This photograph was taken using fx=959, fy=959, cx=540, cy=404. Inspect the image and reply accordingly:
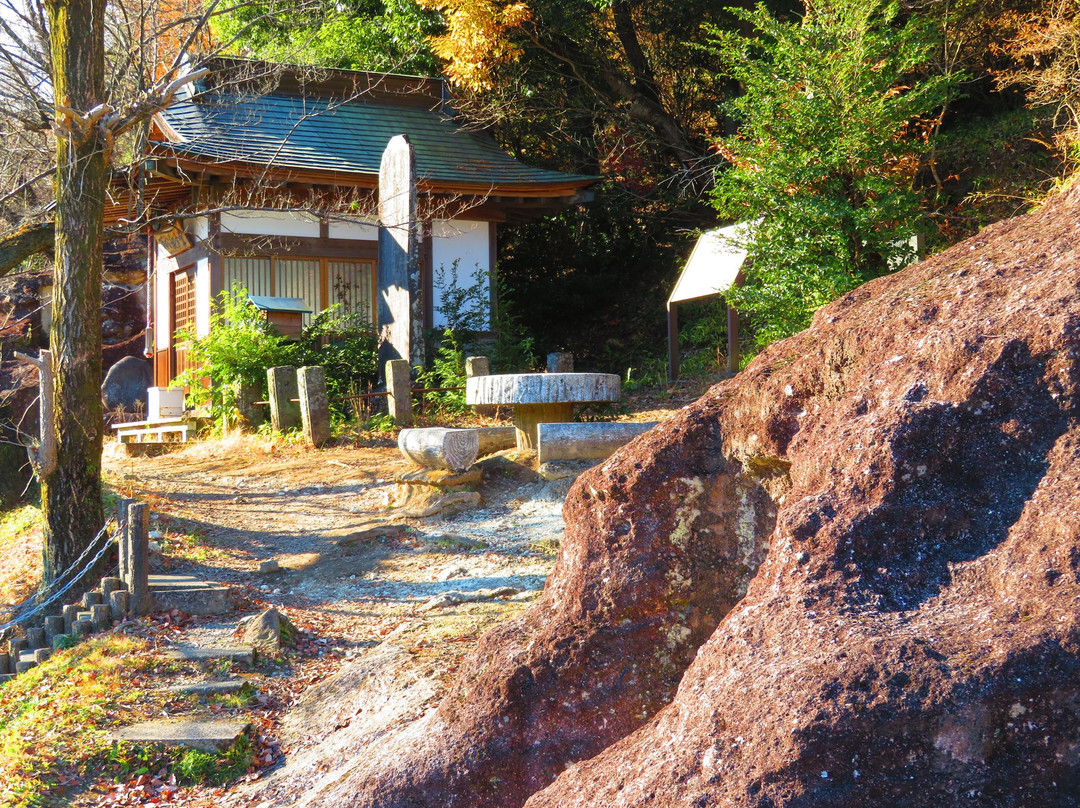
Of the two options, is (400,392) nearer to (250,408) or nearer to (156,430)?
(250,408)

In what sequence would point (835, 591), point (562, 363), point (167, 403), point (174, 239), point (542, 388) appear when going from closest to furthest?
point (835, 591) < point (542, 388) < point (562, 363) < point (167, 403) < point (174, 239)

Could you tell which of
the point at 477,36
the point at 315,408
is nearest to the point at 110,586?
the point at 315,408

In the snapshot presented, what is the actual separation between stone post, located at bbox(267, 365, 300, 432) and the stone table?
3238 mm

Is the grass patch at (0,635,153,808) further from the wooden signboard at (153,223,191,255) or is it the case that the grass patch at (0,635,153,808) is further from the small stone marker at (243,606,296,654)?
the wooden signboard at (153,223,191,255)

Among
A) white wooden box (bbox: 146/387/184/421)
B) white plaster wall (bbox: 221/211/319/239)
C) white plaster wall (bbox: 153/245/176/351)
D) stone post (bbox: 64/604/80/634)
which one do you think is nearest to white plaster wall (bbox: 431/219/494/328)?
white plaster wall (bbox: 221/211/319/239)

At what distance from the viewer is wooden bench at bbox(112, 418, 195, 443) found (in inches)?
569

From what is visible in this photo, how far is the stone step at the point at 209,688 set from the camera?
5832mm

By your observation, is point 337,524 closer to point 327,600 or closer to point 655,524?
point 327,600

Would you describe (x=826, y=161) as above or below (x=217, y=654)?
above

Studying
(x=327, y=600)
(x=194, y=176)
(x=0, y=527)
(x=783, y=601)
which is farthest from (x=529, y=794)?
(x=194, y=176)

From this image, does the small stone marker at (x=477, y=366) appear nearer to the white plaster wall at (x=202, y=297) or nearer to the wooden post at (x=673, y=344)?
the wooden post at (x=673, y=344)

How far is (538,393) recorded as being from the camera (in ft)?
31.3

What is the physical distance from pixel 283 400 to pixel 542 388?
426 centimetres

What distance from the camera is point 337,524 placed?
9.18m
